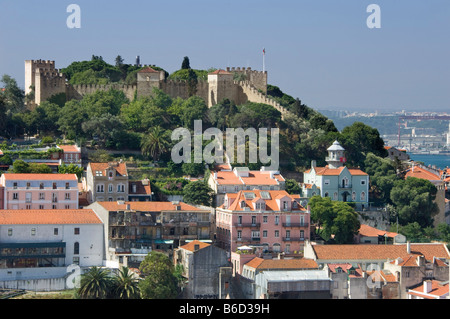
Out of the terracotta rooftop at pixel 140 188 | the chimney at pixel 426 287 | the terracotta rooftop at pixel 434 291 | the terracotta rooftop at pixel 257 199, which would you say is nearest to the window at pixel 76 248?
the terracotta rooftop at pixel 257 199

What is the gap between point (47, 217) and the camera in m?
Result: 55.9

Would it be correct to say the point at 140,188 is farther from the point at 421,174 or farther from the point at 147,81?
the point at 421,174

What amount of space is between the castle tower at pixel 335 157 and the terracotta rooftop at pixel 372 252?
14217 mm

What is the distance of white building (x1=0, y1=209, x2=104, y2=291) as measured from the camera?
175 ft

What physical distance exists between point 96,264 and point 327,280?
11.1 meters

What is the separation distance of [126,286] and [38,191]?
40.8ft

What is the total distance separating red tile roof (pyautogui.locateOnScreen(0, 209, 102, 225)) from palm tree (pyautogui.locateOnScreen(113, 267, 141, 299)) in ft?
16.0

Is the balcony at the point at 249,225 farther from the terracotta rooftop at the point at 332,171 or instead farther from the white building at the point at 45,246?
the terracotta rooftop at the point at 332,171

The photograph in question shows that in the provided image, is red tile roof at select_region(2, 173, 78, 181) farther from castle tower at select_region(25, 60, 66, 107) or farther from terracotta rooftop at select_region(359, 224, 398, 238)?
castle tower at select_region(25, 60, 66, 107)

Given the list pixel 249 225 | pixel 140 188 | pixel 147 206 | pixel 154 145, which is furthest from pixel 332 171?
pixel 147 206

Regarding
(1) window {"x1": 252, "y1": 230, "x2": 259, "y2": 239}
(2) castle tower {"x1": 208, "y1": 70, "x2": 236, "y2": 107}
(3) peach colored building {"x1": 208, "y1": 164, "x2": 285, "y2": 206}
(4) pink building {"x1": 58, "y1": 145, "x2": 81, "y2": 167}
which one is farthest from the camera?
(2) castle tower {"x1": 208, "y1": 70, "x2": 236, "y2": 107}

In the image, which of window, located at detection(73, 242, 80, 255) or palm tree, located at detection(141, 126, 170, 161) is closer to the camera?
window, located at detection(73, 242, 80, 255)

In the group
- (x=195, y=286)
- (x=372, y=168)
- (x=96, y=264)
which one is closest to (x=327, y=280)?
(x=195, y=286)

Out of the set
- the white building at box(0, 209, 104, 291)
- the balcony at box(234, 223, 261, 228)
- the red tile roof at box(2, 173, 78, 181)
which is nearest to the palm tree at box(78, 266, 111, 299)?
the white building at box(0, 209, 104, 291)
